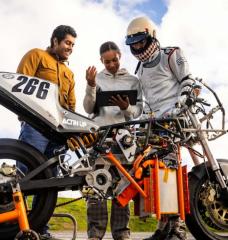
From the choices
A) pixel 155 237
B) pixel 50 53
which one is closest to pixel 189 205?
pixel 155 237

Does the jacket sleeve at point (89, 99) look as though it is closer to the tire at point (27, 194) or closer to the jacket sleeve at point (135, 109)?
the jacket sleeve at point (135, 109)

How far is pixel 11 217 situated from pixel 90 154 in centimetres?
78

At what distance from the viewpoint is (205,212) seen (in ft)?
13.0

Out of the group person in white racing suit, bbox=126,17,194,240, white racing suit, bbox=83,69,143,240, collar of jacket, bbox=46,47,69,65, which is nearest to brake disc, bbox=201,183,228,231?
person in white racing suit, bbox=126,17,194,240

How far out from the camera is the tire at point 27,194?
3.29 m

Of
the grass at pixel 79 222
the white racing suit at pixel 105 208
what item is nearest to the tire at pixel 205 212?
the white racing suit at pixel 105 208

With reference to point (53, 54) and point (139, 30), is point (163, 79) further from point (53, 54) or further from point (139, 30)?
point (53, 54)

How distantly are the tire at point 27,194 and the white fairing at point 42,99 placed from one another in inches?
11.2

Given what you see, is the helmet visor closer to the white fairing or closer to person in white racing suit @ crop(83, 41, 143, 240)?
person in white racing suit @ crop(83, 41, 143, 240)

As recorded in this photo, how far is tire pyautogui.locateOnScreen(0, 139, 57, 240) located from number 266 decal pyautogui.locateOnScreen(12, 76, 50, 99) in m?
0.39

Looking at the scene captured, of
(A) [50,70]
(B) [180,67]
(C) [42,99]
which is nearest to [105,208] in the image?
(C) [42,99]

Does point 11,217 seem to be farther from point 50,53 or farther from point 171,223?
point 50,53

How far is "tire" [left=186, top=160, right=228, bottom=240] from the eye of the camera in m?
3.88

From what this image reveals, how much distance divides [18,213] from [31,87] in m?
0.98
